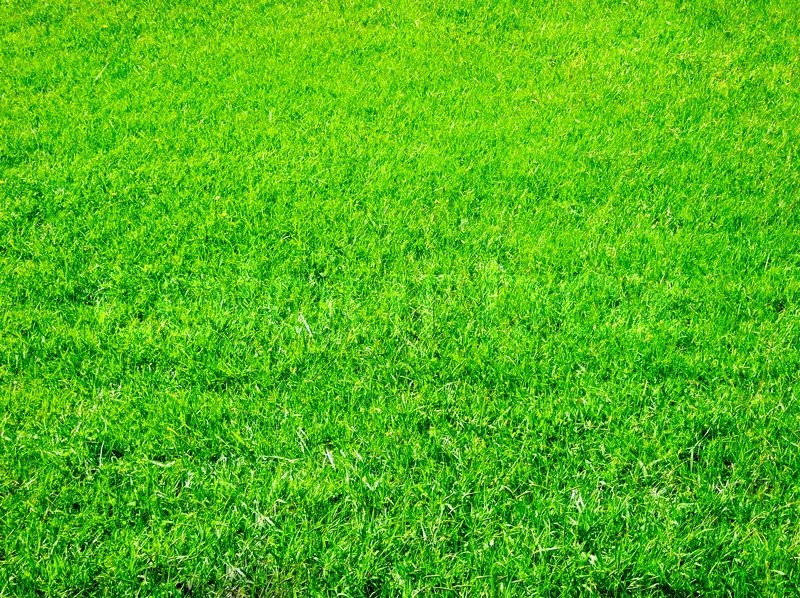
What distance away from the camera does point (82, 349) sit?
3.07 metres

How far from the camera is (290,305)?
337 cm

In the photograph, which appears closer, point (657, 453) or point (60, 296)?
point (657, 453)

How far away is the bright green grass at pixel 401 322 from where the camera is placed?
7.56ft

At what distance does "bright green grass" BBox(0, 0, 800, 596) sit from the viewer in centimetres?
230

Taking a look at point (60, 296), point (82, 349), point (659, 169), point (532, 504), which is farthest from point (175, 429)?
point (659, 169)

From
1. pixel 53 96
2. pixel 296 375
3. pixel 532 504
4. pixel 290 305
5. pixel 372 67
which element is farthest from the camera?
pixel 372 67

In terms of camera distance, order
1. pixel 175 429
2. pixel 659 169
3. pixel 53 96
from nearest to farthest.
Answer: pixel 175 429 → pixel 659 169 → pixel 53 96

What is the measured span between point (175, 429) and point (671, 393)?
2.06 meters

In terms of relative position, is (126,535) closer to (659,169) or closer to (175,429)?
(175,429)

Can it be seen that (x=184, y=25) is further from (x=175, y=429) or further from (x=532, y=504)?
(x=532, y=504)

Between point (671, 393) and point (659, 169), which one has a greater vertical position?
point (659, 169)

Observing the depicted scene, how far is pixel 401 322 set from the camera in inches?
127

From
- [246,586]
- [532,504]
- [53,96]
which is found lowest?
[246,586]

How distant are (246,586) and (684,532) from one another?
1.50 meters
